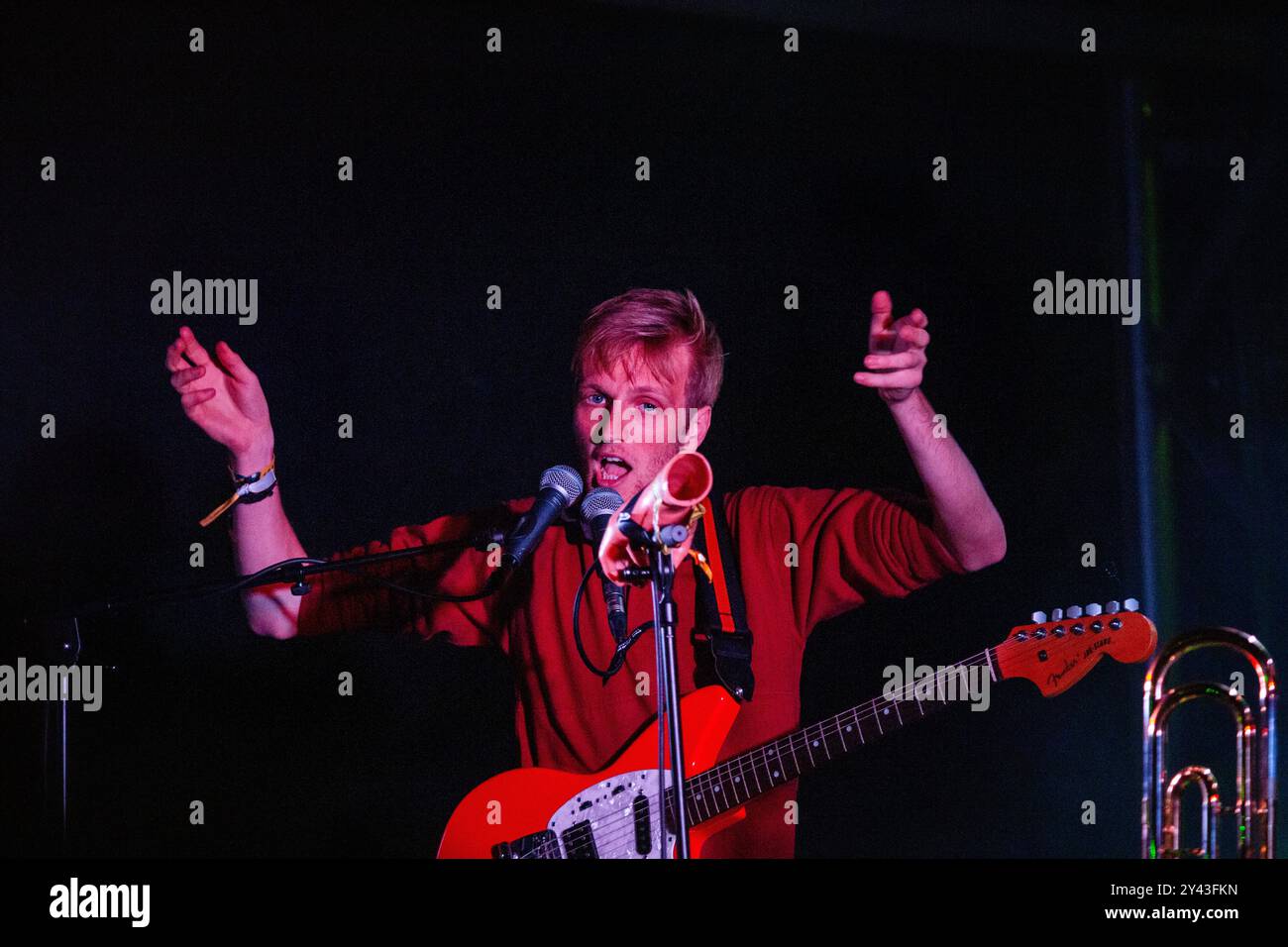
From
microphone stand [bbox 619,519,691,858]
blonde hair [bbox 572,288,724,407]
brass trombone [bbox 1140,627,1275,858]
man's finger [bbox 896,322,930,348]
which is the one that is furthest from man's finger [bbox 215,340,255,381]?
brass trombone [bbox 1140,627,1275,858]

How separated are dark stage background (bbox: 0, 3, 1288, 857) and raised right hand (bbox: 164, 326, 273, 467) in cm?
4

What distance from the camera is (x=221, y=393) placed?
3307mm

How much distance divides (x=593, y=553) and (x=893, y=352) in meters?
0.92

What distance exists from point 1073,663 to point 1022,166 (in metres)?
1.29

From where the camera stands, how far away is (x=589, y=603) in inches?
128

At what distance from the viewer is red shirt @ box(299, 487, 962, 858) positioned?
10.4 ft

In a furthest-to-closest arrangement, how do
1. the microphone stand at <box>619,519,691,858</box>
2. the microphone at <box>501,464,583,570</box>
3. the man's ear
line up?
the man's ear
the microphone at <box>501,464,583,570</box>
the microphone stand at <box>619,519,691,858</box>

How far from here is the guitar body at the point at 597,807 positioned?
10.1 ft

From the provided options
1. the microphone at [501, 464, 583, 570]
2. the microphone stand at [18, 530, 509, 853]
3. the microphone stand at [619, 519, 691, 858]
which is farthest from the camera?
the microphone stand at [18, 530, 509, 853]

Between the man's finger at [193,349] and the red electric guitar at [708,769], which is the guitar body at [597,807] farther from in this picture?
the man's finger at [193,349]

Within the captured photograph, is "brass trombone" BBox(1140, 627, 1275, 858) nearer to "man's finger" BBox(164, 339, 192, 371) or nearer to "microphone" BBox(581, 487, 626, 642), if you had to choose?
"microphone" BBox(581, 487, 626, 642)

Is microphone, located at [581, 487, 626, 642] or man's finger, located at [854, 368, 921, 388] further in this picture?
man's finger, located at [854, 368, 921, 388]

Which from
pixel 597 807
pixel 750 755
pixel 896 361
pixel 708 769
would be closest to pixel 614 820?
pixel 597 807
